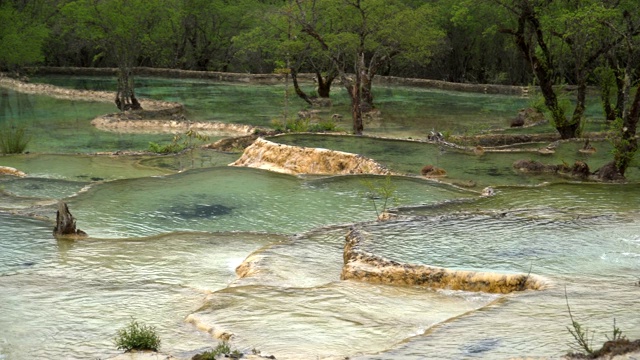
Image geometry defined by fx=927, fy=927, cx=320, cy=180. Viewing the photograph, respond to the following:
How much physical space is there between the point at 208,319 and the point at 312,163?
12.4 meters

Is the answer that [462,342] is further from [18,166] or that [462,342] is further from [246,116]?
[246,116]

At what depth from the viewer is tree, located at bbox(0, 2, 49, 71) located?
2104 inches

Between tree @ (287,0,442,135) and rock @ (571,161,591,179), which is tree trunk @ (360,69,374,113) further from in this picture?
rock @ (571,161,591,179)

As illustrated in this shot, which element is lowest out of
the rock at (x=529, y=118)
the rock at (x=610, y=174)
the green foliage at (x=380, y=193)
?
the green foliage at (x=380, y=193)

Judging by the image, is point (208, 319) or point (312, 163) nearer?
point (208, 319)

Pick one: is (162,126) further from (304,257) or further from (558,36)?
(304,257)

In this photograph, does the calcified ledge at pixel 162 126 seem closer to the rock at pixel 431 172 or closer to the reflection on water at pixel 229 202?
the reflection on water at pixel 229 202

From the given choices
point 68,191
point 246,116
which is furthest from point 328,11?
point 68,191

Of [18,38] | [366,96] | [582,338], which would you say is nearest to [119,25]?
[366,96]

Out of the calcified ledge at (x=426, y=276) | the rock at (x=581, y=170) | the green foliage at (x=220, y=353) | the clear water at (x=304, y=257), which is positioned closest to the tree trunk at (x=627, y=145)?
the rock at (x=581, y=170)

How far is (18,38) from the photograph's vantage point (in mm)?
53750

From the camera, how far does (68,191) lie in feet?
68.9

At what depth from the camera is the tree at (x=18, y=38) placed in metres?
53.4

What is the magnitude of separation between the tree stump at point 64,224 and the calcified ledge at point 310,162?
25.0 feet
